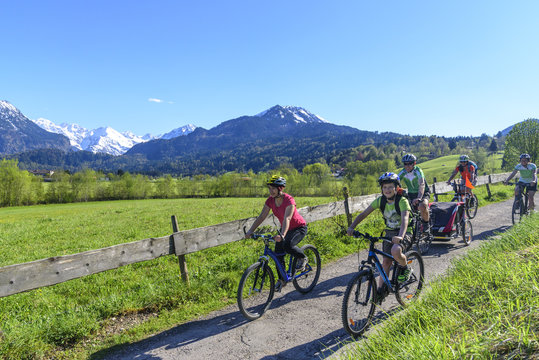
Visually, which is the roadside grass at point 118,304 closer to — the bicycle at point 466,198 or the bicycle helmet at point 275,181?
the bicycle helmet at point 275,181

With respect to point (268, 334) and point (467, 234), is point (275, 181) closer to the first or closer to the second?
point (268, 334)

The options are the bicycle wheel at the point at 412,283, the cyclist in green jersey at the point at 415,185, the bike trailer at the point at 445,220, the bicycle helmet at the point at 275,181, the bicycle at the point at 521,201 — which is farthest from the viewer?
the bicycle at the point at 521,201

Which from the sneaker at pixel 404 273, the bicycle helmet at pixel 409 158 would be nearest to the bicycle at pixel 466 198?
the bicycle helmet at pixel 409 158

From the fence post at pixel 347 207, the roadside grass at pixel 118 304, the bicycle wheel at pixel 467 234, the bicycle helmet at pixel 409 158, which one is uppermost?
the bicycle helmet at pixel 409 158

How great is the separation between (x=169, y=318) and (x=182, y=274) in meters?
1.20

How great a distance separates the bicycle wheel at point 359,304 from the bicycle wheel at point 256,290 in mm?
1582

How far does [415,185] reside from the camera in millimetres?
8242

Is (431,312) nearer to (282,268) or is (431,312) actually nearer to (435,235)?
(282,268)

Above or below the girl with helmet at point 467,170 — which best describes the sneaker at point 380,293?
below

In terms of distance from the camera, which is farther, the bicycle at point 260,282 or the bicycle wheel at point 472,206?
the bicycle wheel at point 472,206

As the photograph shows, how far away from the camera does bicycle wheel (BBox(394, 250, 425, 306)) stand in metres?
5.10

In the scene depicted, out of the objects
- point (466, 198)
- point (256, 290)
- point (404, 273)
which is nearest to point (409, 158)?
point (404, 273)

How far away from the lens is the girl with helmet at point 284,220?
5.62 meters

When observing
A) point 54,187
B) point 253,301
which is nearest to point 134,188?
point 54,187
